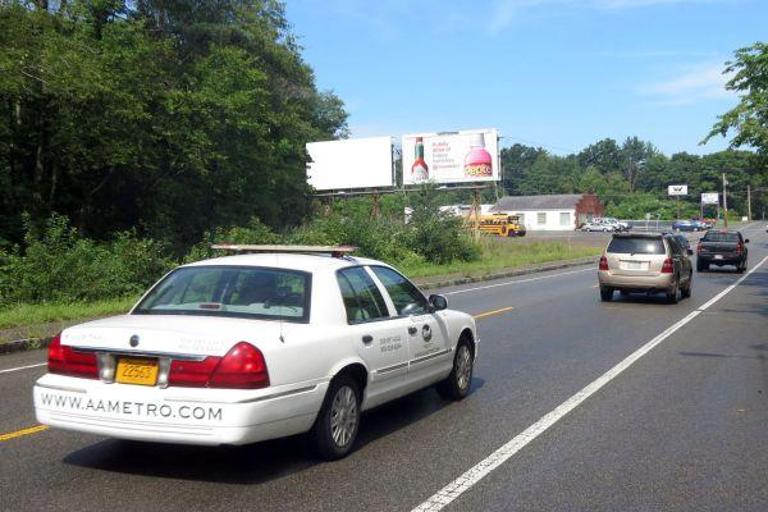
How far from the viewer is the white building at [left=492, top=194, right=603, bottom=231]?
10738 cm

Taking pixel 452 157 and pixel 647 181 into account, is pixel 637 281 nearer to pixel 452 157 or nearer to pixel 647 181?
pixel 452 157

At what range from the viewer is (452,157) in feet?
172

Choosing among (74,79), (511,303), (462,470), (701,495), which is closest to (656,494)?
(701,495)

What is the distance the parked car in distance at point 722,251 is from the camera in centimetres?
3231

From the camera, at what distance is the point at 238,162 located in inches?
1309

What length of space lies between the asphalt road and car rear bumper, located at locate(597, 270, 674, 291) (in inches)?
324

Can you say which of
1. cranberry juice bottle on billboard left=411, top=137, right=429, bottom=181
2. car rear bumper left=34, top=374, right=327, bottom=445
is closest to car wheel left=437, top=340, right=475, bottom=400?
car rear bumper left=34, top=374, right=327, bottom=445

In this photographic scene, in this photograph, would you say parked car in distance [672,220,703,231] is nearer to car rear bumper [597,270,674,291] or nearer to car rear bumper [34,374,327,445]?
car rear bumper [597,270,674,291]

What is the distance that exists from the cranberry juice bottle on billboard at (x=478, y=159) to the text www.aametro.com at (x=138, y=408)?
154 ft

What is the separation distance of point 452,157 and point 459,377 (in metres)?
44.9

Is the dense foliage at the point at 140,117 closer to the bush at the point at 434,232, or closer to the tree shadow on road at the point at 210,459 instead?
the bush at the point at 434,232

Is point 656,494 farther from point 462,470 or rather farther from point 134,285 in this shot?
point 134,285

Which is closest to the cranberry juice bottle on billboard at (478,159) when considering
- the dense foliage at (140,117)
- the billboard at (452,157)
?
the billboard at (452,157)

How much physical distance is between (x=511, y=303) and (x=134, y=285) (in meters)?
9.25
